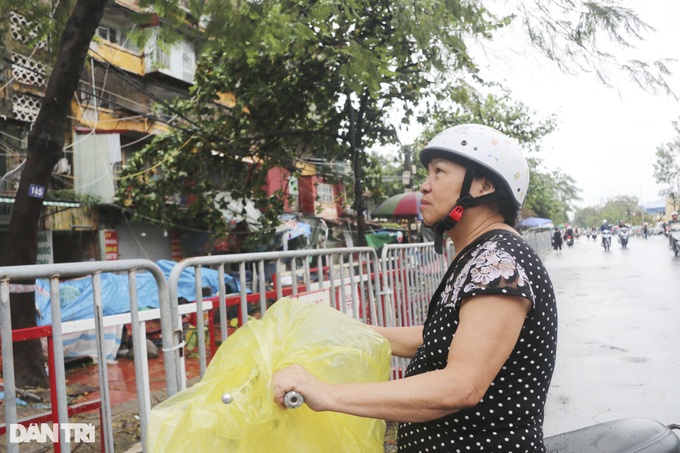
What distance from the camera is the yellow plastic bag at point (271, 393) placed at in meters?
1.31

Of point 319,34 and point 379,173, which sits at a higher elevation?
point 319,34

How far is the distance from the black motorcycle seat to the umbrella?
10290mm

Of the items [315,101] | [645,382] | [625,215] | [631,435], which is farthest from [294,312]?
[625,215]

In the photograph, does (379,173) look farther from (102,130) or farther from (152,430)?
(152,430)

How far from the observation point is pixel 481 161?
1561 millimetres

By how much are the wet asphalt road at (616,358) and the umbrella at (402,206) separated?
372 cm

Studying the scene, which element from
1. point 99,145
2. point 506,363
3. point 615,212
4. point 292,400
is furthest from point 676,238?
point 615,212

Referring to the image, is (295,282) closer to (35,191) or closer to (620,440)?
(620,440)

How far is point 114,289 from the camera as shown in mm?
7082

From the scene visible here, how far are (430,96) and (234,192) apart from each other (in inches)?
157

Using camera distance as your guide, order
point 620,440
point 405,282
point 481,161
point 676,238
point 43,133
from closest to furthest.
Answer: point 481,161 → point 620,440 → point 405,282 → point 43,133 → point 676,238

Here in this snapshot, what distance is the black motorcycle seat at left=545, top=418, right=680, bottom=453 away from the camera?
174 cm

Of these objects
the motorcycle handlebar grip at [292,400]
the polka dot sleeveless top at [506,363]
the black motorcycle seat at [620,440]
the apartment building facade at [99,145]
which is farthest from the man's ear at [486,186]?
the apartment building facade at [99,145]

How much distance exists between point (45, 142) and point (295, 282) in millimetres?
4077
